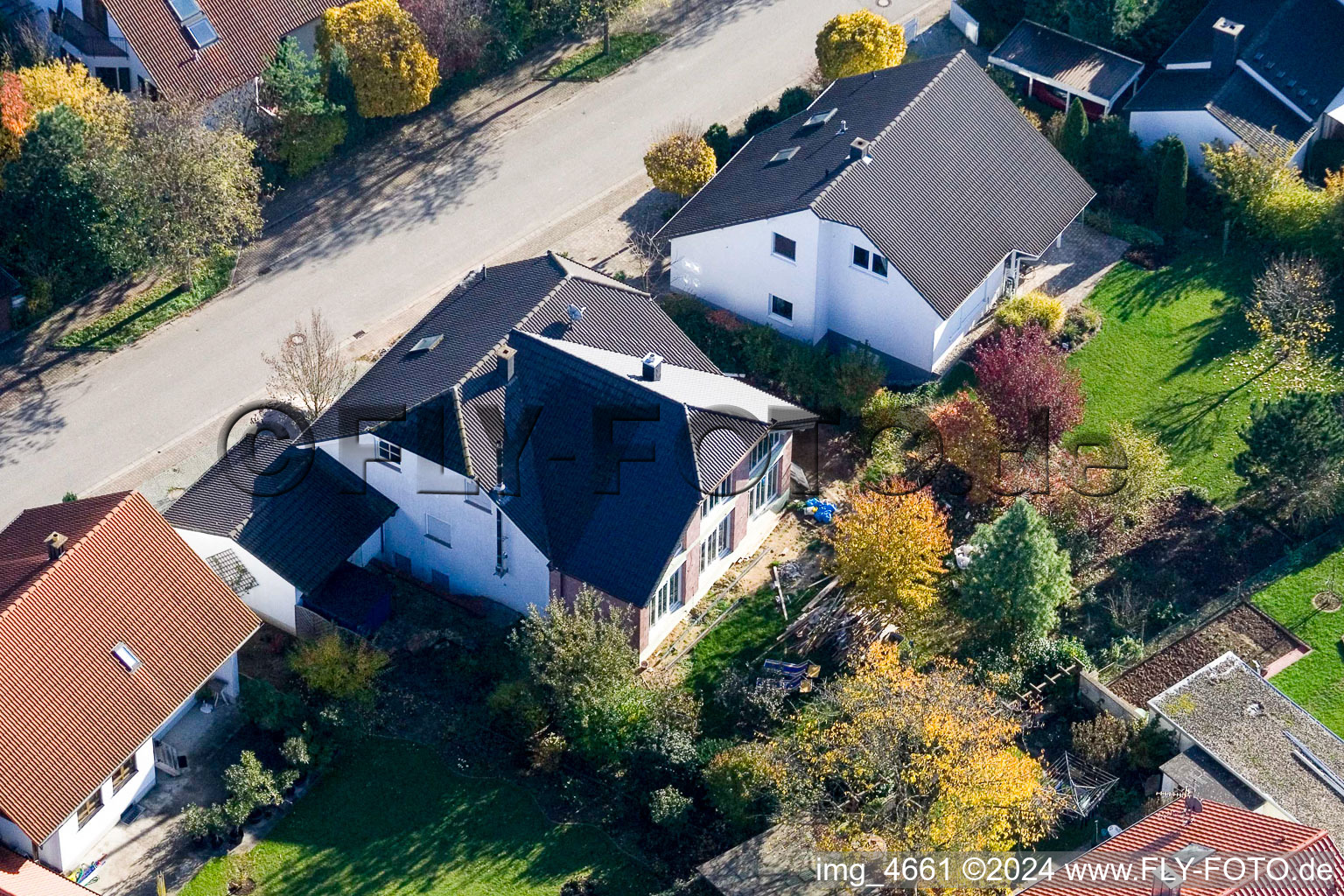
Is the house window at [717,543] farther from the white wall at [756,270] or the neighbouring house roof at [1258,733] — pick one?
the neighbouring house roof at [1258,733]

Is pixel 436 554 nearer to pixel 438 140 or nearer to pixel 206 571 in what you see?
pixel 206 571

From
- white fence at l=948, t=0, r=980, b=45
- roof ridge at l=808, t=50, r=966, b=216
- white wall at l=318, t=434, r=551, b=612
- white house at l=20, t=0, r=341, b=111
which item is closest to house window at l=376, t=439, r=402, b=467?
white wall at l=318, t=434, r=551, b=612

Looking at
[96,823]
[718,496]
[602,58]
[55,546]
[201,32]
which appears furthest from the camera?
[602,58]

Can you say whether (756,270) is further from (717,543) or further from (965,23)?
(965,23)

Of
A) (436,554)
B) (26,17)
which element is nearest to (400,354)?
(436,554)

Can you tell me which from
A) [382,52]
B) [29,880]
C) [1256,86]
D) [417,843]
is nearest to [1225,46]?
[1256,86]

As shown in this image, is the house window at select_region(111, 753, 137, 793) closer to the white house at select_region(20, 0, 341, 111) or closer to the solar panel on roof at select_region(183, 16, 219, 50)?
the white house at select_region(20, 0, 341, 111)
